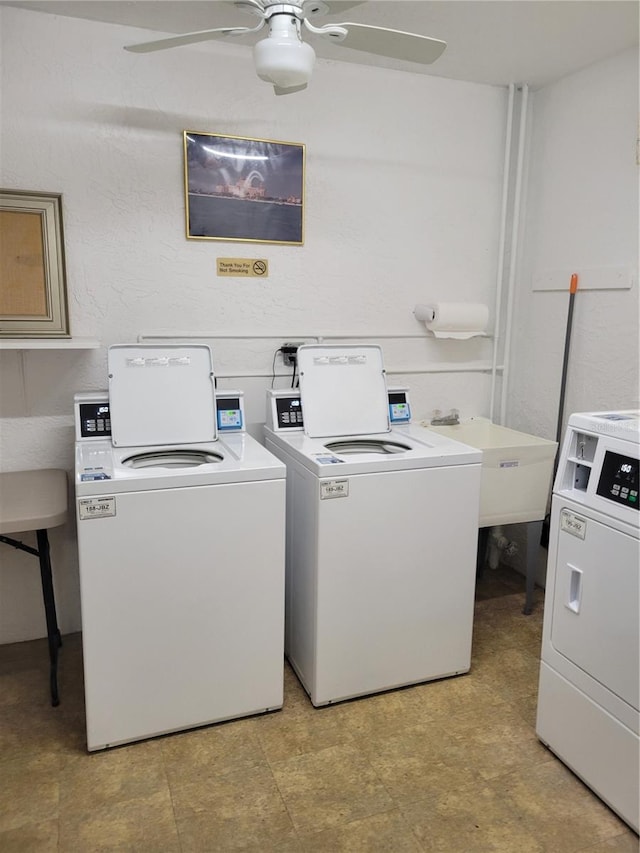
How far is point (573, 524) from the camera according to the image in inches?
73.9

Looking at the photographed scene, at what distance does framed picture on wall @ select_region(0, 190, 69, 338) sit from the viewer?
2.38 m

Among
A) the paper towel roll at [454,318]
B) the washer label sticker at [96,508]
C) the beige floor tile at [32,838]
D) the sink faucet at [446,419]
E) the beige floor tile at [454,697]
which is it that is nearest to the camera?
the beige floor tile at [32,838]

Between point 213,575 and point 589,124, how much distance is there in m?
2.56

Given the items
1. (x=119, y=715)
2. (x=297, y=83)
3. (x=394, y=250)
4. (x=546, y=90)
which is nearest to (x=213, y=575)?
(x=119, y=715)

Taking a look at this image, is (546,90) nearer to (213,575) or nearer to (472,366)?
(472,366)

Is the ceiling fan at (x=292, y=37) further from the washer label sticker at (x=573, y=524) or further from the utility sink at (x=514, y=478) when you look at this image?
the utility sink at (x=514, y=478)

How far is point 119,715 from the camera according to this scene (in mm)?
2043

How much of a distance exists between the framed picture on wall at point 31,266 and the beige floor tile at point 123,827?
66.0 inches

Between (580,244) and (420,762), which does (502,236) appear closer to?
(580,244)

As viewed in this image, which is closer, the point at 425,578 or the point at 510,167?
the point at 425,578

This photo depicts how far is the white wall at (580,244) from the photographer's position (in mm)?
2674

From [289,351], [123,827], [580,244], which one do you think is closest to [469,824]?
[123,827]

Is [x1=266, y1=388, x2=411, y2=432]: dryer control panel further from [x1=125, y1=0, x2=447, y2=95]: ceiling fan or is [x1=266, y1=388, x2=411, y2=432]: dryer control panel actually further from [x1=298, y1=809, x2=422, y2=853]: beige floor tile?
[x1=298, y1=809, x2=422, y2=853]: beige floor tile

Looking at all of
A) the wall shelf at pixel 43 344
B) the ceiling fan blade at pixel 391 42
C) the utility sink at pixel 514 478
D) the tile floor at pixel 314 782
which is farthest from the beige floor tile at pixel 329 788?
the ceiling fan blade at pixel 391 42
